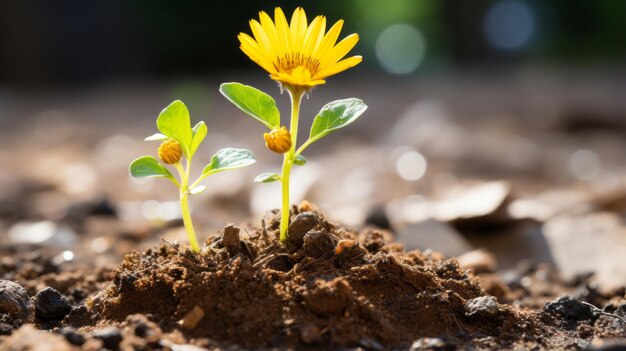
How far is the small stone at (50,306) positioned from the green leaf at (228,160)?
1.76ft

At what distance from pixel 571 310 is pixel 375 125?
6312 millimetres

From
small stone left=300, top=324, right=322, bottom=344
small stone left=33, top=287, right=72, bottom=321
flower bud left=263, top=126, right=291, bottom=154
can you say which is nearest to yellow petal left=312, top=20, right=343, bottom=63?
flower bud left=263, top=126, right=291, bottom=154

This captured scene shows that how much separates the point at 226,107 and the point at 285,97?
813mm

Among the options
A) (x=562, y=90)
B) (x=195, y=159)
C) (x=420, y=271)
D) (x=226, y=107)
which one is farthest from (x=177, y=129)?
(x=562, y=90)

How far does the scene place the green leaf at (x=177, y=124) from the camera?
208 centimetres

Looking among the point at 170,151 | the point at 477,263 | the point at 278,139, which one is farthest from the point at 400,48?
the point at 278,139

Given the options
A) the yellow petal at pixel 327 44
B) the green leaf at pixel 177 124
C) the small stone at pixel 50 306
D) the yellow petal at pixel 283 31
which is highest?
the yellow petal at pixel 283 31

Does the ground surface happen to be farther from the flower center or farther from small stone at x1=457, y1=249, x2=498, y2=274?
the flower center

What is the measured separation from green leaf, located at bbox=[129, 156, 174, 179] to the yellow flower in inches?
15.0

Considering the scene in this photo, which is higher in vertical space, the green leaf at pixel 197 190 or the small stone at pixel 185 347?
the green leaf at pixel 197 190

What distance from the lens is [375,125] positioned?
8555mm

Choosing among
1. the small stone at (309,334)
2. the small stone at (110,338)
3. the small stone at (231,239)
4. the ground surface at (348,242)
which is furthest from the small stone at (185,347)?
the small stone at (231,239)

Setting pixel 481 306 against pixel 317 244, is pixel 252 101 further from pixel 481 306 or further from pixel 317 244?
pixel 481 306

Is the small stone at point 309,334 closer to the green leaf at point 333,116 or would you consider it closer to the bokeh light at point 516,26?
the green leaf at point 333,116
